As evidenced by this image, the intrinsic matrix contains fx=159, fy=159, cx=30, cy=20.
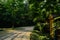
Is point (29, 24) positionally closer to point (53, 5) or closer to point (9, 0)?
point (9, 0)

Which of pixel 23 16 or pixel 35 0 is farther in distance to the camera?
pixel 23 16

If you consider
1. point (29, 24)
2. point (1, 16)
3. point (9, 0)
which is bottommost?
point (29, 24)

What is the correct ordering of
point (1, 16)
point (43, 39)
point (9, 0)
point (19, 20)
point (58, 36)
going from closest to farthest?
point (43, 39)
point (58, 36)
point (9, 0)
point (1, 16)
point (19, 20)

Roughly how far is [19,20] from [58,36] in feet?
47.7

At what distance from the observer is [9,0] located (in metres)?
14.0

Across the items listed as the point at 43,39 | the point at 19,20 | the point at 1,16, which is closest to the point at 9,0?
the point at 1,16

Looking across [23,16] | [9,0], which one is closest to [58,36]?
[9,0]

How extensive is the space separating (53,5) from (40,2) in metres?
0.31

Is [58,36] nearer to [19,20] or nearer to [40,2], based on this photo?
[40,2]

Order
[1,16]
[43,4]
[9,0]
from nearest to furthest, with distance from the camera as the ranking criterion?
[43,4] < [9,0] < [1,16]

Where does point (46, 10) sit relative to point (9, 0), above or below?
below

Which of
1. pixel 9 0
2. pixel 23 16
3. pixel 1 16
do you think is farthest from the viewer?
pixel 23 16

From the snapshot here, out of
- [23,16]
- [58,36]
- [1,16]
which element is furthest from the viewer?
[23,16]

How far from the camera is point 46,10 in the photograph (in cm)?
366
